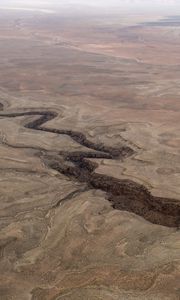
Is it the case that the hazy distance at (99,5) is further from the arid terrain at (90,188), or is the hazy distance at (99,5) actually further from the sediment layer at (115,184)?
the sediment layer at (115,184)

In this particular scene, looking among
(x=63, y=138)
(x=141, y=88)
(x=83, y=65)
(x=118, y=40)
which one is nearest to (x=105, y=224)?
(x=63, y=138)

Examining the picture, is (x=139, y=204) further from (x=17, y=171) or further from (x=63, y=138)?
(x=63, y=138)

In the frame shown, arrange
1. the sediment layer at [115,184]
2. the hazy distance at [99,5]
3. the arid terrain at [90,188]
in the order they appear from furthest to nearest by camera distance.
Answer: the hazy distance at [99,5] → the sediment layer at [115,184] → the arid terrain at [90,188]

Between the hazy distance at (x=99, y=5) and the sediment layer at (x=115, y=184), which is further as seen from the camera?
the hazy distance at (x=99, y=5)

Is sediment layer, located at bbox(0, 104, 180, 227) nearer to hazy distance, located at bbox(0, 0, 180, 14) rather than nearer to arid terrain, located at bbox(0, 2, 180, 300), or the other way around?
arid terrain, located at bbox(0, 2, 180, 300)

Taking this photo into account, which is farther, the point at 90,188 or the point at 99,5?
the point at 99,5

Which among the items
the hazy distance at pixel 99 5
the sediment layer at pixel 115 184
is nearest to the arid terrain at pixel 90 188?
the sediment layer at pixel 115 184

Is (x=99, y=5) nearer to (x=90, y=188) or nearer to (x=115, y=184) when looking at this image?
(x=115, y=184)

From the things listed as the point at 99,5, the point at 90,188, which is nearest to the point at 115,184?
the point at 90,188
